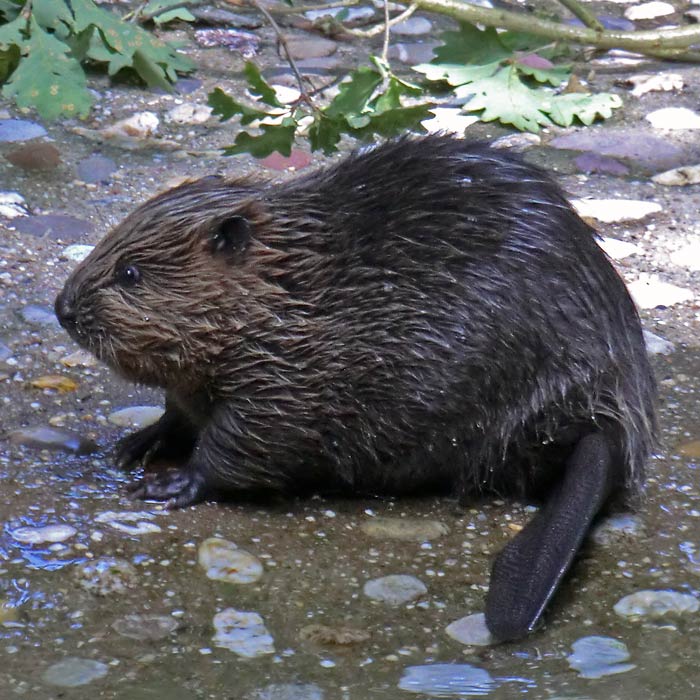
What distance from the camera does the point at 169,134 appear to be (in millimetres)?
4504

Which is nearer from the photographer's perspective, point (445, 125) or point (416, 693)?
point (416, 693)

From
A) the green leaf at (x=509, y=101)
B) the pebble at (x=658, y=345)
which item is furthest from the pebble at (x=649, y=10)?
the pebble at (x=658, y=345)

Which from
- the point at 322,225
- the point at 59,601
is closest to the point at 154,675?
the point at 59,601

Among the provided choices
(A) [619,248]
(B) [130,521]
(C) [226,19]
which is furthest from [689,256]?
A: (C) [226,19]

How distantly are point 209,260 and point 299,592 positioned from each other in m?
0.77

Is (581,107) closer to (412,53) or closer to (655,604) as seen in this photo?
(412,53)

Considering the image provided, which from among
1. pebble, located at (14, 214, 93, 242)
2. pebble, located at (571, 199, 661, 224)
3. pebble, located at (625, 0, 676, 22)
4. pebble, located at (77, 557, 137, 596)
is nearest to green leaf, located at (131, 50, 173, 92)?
pebble, located at (14, 214, 93, 242)

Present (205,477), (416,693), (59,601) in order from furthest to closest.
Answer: (205,477)
(59,601)
(416,693)

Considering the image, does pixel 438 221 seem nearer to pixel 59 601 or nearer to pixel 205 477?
pixel 205 477

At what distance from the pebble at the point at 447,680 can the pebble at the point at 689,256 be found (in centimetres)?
195

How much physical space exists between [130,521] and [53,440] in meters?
0.38

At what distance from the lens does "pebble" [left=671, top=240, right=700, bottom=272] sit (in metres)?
3.81

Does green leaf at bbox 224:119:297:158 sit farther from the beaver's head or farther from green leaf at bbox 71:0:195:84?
green leaf at bbox 71:0:195:84

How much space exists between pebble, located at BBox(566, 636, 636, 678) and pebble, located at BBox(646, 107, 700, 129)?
2760 millimetres
